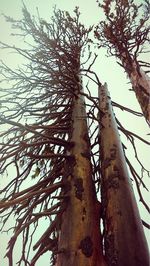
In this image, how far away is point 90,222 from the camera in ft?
6.48

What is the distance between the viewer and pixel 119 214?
1947 millimetres

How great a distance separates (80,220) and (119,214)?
0.89 ft

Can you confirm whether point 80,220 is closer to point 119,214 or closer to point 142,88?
point 119,214

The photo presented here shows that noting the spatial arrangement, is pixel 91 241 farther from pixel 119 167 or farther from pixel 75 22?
pixel 75 22

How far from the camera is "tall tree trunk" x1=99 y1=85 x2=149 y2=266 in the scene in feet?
5.58

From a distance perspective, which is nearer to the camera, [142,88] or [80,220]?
[80,220]

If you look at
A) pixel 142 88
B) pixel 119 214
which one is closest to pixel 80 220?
pixel 119 214

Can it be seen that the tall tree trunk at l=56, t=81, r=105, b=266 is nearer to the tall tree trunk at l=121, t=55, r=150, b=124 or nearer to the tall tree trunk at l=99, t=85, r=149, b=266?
the tall tree trunk at l=99, t=85, r=149, b=266

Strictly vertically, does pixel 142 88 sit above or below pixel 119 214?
above

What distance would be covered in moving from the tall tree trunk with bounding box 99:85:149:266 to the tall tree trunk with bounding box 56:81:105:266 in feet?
0.27

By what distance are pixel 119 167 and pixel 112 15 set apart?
6.16 meters

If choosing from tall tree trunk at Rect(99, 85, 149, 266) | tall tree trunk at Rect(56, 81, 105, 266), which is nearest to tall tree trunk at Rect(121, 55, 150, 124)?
tall tree trunk at Rect(99, 85, 149, 266)

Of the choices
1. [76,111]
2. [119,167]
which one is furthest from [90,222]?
[76,111]

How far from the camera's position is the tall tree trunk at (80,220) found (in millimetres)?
1757
